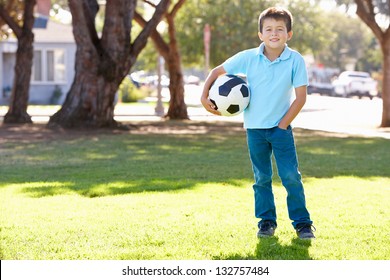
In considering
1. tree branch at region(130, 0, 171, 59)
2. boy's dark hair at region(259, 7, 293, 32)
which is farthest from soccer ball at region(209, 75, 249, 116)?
tree branch at region(130, 0, 171, 59)

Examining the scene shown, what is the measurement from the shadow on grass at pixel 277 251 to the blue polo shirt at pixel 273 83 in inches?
35.6

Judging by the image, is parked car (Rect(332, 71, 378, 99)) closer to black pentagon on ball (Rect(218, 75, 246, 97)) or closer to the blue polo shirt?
black pentagon on ball (Rect(218, 75, 246, 97))

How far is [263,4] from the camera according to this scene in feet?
177

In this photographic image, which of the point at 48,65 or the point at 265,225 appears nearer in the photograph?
the point at 265,225

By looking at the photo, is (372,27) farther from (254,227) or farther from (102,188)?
(254,227)

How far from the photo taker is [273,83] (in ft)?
24.5

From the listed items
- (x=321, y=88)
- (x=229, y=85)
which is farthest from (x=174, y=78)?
(x=321, y=88)

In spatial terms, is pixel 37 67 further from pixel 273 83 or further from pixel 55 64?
pixel 273 83

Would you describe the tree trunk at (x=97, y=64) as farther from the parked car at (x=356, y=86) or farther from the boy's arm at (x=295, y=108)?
the parked car at (x=356, y=86)

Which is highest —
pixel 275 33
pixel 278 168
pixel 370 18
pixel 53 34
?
pixel 370 18

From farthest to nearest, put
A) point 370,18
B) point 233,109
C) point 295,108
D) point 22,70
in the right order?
point 22,70 < point 370,18 < point 233,109 < point 295,108

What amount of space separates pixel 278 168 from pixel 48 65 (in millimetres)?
38197

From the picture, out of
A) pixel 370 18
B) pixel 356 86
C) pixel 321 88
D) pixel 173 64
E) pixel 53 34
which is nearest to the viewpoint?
pixel 370 18

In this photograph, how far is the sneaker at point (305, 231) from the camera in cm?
748
